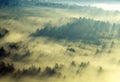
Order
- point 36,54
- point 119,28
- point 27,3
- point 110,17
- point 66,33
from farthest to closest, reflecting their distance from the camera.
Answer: point 27,3, point 110,17, point 119,28, point 66,33, point 36,54

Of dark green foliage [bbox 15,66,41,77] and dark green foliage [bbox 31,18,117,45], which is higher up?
dark green foliage [bbox 15,66,41,77]

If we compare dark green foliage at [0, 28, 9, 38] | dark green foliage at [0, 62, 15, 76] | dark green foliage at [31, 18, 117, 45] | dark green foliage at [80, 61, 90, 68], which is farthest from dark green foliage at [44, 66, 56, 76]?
dark green foliage at [0, 28, 9, 38]

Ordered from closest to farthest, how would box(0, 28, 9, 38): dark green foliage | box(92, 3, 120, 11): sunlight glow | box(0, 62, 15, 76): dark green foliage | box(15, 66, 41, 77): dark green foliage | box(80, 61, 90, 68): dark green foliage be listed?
box(15, 66, 41, 77): dark green foliage → box(0, 62, 15, 76): dark green foliage → box(80, 61, 90, 68): dark green foliage → box(0, 28, 9, 38): dark green foliage → box(92, 3, 120, 11): sunlight glow

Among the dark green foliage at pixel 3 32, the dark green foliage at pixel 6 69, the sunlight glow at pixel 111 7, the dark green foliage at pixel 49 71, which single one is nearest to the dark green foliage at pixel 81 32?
the dark green foliage at pixel 3 32

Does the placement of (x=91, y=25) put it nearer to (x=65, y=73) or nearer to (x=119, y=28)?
(x=119, y=28)

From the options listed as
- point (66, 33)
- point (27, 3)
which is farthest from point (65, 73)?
point (27, 3)

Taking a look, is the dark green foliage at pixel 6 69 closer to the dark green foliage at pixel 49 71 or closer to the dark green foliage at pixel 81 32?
the dark green foliage at pixel 49 71

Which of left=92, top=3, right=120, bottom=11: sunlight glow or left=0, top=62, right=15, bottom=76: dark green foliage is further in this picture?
left=92, top=3, right=120, bottom=11: sunlight glow

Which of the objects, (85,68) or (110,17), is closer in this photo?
(85,68)

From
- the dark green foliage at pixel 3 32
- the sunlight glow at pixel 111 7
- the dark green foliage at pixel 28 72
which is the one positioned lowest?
the sunlight glow at pixel 111 7

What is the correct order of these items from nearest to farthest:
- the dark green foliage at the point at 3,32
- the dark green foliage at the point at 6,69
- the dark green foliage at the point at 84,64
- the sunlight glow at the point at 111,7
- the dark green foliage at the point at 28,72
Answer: the dark green foliage at the point at 28,72, the dark green foliage at the point at 6,69, the dark green foliage at the point at 84,64, the dark green foliage at the point at 3,32, the sunlight glow at the point at 111,7

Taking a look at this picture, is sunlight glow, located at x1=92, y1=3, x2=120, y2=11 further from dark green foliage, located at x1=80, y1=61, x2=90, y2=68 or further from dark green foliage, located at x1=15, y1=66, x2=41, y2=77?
dark green foliage, located at x1=15, y1=66, x2=41, y2=77
